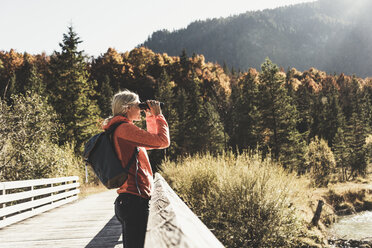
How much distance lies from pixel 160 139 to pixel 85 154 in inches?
24.8

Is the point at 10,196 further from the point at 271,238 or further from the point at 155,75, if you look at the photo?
the point at 155,75

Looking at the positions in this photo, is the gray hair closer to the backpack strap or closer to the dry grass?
the backpack strap

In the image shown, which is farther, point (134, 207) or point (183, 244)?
point (134, 207)

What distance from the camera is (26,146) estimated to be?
518 inches

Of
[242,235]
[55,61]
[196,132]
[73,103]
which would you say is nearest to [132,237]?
[242,235]

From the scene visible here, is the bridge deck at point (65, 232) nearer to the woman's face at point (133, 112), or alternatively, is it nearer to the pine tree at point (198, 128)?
the woman's face at point (133, 112)

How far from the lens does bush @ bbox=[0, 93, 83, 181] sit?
11976 millimetres

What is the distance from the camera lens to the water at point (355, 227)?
15.4 metres

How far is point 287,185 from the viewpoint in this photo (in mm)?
6008

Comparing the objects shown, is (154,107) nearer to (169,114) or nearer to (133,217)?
(133,217)

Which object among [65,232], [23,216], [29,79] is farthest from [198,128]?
[65,232]

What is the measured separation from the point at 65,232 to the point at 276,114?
28932 millimetres

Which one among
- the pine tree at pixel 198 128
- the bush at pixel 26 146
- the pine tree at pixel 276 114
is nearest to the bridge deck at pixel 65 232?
the bush at pixel 26 146

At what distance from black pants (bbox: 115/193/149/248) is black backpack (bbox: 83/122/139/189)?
18cm
